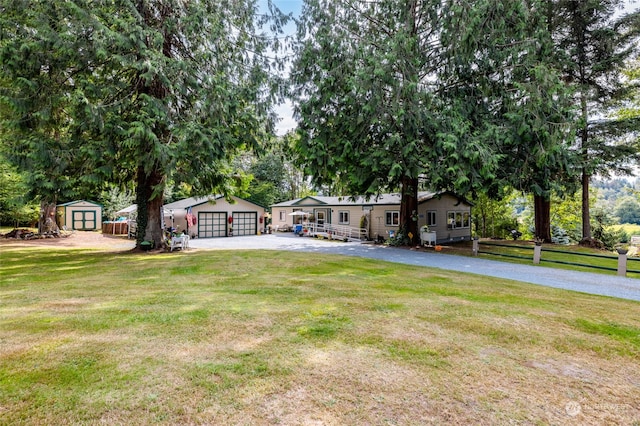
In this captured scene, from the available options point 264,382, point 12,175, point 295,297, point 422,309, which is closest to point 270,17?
point 295,297

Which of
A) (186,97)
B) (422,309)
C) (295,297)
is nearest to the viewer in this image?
(422,309)

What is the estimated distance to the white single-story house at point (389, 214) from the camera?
68.2 feet

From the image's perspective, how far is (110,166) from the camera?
11352mm

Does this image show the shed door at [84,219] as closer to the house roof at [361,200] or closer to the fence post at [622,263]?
the house roof at [361,200]

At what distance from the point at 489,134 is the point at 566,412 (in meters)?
12.4

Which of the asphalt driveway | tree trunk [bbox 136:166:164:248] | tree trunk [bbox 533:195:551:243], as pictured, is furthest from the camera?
tree trunk [bbox 533:195:551:243]

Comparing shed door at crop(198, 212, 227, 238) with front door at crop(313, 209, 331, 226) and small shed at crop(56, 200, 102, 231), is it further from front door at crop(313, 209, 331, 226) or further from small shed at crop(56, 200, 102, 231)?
small shed at crop(56, 200, 102, 231)

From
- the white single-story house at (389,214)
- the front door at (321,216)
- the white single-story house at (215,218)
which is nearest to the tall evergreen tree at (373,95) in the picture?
the white single-story house at (389,214)

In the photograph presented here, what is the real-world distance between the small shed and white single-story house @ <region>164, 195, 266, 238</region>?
10.4 meters

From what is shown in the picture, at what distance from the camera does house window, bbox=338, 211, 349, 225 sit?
76.6ft

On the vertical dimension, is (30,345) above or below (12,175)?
below

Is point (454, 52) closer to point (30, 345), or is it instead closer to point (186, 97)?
point (186, 97)

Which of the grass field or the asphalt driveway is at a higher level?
the grass field

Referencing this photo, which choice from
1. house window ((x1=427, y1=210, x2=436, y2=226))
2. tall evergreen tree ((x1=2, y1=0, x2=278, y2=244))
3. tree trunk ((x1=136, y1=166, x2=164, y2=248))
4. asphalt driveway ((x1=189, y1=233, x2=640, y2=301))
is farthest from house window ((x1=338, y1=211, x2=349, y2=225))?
tree trunk ((x1=136, y1=166, x2=164, y2=248))
